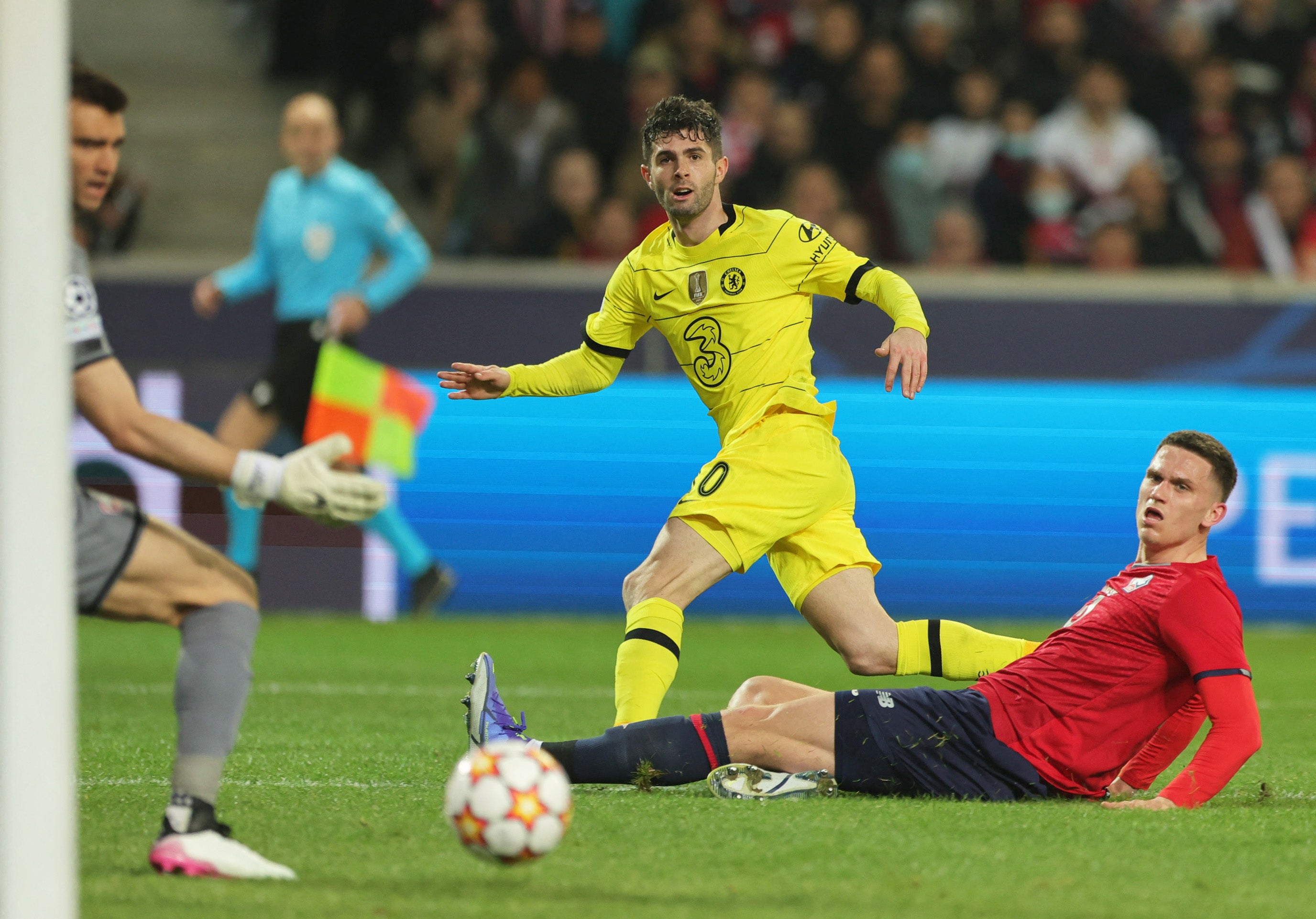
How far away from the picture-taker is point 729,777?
16.0 ft

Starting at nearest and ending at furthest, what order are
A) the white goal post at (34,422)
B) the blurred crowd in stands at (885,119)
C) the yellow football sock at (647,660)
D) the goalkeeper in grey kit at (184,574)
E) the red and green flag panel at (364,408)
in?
the white goal post at (34,422) < the goalkeeper in grey kit at (184,574) < the yellow football sock at (647,660) < the red and green flag panel at (364,408) < the blurred crowd in stands at (885,119)

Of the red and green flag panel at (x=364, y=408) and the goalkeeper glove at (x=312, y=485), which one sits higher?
the red and green flag panel at (x=364, y=408)

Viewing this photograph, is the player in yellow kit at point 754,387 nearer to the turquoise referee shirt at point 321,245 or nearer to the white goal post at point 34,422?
the white goal post at point 34,422

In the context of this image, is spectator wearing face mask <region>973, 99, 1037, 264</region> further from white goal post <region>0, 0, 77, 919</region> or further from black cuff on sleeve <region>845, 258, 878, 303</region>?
white goal post <region>0, 0, 77, 919</region>

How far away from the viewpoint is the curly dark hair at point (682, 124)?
17.7 ft

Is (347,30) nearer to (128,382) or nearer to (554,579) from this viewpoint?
(554,579)

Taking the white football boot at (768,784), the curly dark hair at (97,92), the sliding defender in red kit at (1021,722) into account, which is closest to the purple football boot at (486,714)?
the sliding defender in red kit at (1021,722)

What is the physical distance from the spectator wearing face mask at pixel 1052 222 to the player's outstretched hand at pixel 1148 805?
7.42 metres

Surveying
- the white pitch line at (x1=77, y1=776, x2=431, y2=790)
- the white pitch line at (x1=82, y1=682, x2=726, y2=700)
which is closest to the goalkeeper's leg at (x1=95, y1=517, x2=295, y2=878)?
the white pitch line at (x1=77, y1=776, x2=431, y2=790)

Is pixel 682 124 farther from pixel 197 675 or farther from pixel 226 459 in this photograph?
pixel 197 675

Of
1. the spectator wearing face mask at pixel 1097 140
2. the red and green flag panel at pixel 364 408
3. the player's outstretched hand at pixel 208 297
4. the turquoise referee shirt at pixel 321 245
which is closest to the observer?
the red and green flag panel at pixel 364 408

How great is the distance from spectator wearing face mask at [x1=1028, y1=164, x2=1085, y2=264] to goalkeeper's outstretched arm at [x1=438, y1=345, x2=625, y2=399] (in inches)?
257

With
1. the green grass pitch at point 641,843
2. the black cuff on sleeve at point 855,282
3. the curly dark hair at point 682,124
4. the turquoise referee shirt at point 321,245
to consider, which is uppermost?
the turquoise referee shirt at point 321,245

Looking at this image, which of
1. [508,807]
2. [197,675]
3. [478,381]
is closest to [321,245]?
[478,381]
